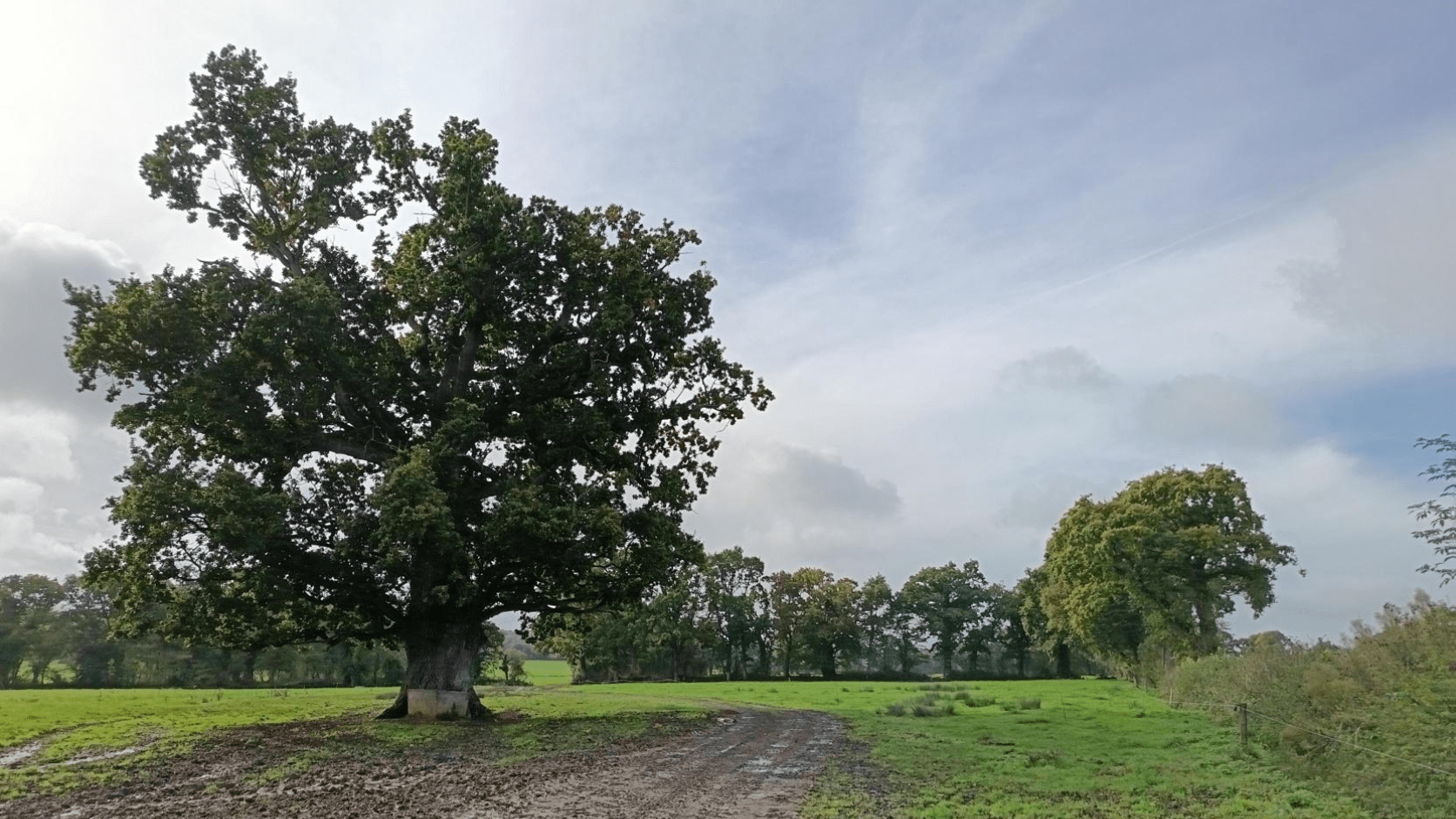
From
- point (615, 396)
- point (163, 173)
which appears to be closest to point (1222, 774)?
point (615, 396)

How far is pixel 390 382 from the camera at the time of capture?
98.3 ft

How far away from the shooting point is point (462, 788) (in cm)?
1497

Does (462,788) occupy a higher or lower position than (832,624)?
lower

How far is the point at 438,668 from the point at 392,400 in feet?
33.9

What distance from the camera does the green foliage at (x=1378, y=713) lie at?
1323cm

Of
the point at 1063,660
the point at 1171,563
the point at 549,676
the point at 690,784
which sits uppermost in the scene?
the point at 1171,563

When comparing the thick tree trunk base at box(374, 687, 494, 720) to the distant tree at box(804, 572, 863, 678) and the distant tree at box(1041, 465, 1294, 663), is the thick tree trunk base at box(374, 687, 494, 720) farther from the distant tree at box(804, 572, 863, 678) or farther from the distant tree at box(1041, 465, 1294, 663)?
the distant tree at box(804, 572, 863, 678)

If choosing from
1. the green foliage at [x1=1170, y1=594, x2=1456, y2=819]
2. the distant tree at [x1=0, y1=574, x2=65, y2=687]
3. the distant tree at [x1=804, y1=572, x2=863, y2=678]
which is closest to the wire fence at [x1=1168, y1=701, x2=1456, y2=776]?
the green foliage at [x1=1170, y1=594, x2=1456, y2=819]

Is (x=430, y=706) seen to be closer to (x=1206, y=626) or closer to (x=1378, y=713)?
(x=1378, y=713)

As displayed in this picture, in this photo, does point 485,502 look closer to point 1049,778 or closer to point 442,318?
point 442,318

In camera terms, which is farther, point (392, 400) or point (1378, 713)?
point (392, 400)

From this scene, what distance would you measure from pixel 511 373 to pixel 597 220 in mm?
6983

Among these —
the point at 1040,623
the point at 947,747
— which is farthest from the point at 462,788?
the point at 1040,623

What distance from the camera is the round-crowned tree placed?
2581cm
